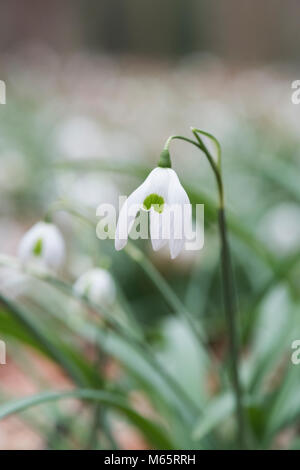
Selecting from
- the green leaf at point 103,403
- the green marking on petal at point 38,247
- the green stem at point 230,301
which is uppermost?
the green marking on petal at point 38,247

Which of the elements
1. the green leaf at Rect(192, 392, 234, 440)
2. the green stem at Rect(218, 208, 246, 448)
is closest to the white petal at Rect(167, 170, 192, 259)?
the green stem at Rect(218, 208, 246, 448)

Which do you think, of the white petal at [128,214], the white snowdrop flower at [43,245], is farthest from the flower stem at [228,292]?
the white snowdrop flower at [43,245]

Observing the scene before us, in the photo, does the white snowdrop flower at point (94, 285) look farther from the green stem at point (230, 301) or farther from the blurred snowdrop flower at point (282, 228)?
the blurred snowdrop flower at point (282, 228)

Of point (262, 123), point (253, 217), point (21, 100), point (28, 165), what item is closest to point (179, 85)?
point (21, 100)

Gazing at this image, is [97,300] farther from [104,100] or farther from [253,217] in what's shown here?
[104,100]

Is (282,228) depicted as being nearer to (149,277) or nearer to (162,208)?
(149,277)

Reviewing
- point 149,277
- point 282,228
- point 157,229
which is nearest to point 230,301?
point 157,229

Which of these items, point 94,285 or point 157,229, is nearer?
point 157,229

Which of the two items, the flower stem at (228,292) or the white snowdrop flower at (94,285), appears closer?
the flower stem at (228,292)
